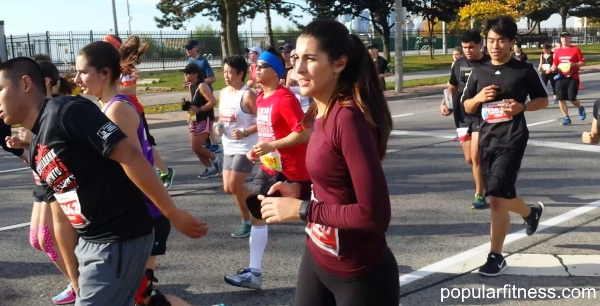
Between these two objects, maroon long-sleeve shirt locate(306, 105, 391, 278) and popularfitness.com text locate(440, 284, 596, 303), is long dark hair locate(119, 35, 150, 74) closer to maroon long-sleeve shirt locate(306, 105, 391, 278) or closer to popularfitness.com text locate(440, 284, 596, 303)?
maroon long-sleeve shirt locate(306, 105, 391, 278)

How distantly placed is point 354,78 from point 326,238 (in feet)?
2.07

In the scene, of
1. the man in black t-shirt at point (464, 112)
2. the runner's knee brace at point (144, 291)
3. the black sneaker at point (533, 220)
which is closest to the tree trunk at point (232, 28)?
the man in black t-shirt at point (464, 112)

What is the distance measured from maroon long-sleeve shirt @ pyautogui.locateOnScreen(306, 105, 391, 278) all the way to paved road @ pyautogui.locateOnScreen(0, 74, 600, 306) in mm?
2122

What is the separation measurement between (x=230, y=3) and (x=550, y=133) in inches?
764

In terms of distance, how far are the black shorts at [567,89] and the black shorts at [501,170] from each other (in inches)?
380

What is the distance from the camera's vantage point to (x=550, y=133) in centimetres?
1259

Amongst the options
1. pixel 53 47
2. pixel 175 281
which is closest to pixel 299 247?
pixel 175 281

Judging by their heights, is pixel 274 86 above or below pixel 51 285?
above

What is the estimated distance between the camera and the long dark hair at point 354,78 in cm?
265

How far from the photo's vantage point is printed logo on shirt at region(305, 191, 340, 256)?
8.82ft

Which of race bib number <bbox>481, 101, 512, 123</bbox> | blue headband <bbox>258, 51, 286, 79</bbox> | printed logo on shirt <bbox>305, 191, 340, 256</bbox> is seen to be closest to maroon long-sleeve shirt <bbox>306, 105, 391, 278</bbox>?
printed logo on shirt <bbox>305, 191, 340, 256</bbox>

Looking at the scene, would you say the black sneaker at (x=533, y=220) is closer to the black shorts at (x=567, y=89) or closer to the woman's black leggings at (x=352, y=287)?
the woman's black leggings at (x=352, y=287)

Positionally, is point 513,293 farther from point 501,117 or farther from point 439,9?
point 439,9

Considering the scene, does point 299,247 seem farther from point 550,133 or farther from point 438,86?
point 438,86
